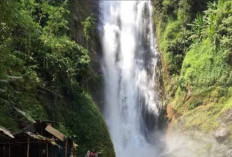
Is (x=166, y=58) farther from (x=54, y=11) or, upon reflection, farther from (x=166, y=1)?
(x=54, y=11)

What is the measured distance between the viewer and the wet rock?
2232cm

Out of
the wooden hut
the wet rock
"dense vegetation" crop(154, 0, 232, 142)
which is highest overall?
"dense vegetation" crop(154, 0, 232, 142)

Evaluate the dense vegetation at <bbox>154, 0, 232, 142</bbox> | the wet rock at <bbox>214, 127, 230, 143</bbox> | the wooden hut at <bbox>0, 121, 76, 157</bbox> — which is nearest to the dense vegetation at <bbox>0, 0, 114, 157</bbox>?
the wooden hut at <bbox>0, 121, 76, 157</bbox>

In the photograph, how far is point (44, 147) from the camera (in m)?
13.8

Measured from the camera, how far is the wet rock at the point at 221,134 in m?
22.3

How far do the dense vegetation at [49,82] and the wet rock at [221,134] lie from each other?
5.95 metres

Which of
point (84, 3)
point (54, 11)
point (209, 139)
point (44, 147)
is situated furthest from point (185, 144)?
point (84, 3)

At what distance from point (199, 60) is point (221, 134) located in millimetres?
6537

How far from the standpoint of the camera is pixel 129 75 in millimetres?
32812

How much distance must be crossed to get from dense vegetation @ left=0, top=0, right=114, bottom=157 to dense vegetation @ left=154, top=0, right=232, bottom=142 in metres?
6.86

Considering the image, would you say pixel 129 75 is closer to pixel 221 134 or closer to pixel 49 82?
pixel 221 134

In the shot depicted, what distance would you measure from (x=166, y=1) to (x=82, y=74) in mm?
13655

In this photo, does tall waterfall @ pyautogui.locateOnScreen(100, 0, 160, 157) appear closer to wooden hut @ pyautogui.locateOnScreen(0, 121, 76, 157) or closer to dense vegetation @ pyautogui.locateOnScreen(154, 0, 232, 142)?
dense vegetation @ pyautogui.locateOnScreen(154, 0, 232, 142)

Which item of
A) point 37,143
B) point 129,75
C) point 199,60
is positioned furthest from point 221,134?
point 37,143
